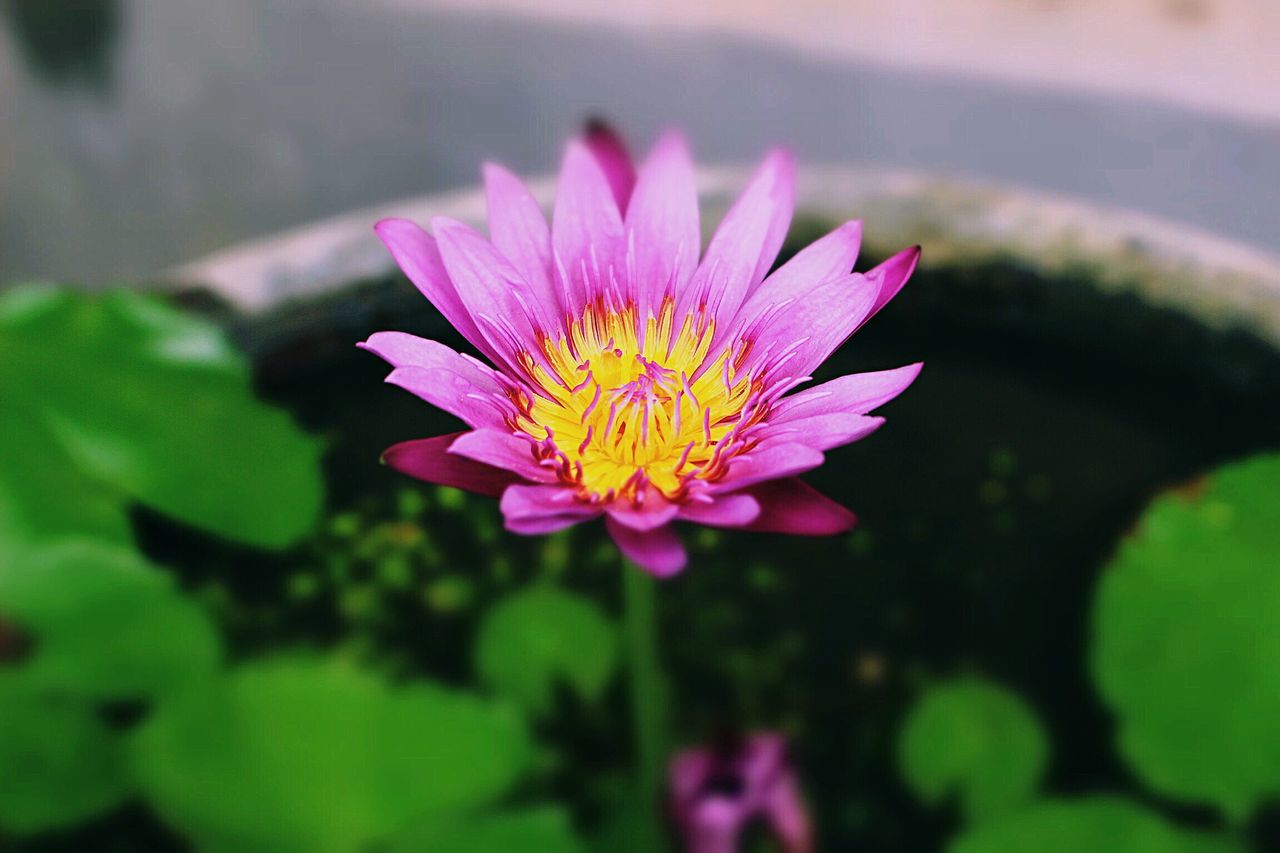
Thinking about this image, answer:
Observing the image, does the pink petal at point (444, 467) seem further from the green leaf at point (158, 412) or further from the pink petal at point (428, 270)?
the green leaf at point (158, 412)

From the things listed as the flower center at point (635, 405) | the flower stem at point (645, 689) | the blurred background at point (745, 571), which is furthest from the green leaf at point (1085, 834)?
the flower center at point (635, 405)

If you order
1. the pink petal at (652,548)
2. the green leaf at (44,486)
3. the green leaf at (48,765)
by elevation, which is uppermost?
the pink petal at (652,548)

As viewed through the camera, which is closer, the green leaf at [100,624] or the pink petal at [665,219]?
the pink petal at [665,219]

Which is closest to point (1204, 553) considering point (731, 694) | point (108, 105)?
point (731, 694)

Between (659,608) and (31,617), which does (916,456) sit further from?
(31,617)

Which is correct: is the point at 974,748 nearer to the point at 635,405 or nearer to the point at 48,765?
the point at 635,405

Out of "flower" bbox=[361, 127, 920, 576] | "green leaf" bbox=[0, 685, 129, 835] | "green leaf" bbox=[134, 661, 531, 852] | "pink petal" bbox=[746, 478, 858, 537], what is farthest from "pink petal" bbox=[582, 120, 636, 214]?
"green leaf" bbox=[0, 685, 129, 835]

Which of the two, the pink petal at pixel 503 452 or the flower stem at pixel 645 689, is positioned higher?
the pink petal at pixel 503 452
